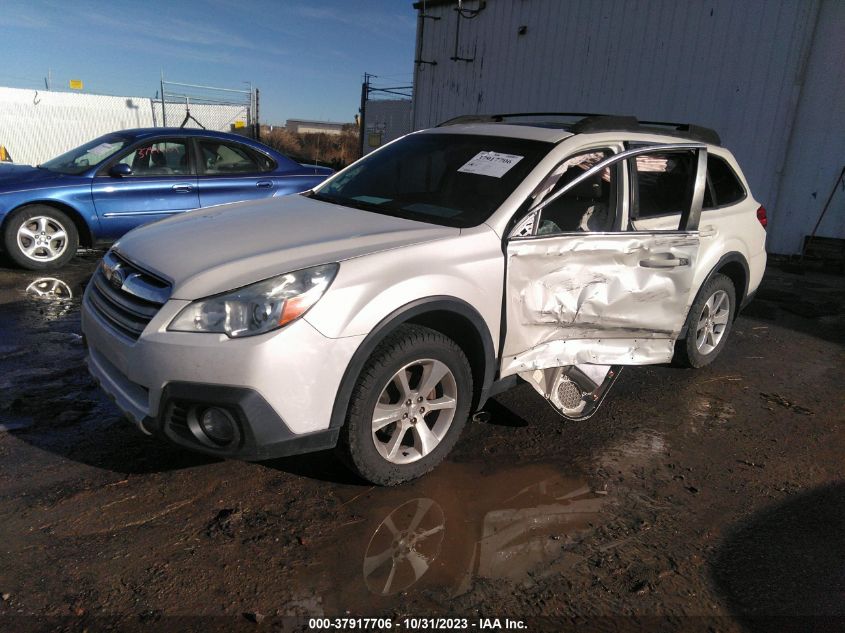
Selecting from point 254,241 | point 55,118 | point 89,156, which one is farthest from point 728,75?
point 55,118

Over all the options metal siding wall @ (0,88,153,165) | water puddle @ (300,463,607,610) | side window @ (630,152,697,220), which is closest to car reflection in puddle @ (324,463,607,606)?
water puddle @ (300,463,607,610)

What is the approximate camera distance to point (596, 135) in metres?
3.59

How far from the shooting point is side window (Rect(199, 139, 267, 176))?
23.7 feet

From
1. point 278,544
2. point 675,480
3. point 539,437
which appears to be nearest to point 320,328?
point 278,544

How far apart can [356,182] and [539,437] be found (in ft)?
6.24

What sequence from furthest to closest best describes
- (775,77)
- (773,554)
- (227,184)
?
(775,77) < (227,184) < (773,554)

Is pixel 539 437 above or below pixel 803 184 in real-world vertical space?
below

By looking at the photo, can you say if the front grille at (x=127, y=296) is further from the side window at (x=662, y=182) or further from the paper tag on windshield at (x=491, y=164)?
the side window at (x=662, y=182)

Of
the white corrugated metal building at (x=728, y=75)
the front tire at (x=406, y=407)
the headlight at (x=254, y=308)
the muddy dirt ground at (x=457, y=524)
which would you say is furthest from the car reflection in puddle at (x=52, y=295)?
the white corrugated metal building at (x=728, y=75)

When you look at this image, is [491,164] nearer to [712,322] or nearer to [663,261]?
[663,261]

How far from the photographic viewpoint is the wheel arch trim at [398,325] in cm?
255

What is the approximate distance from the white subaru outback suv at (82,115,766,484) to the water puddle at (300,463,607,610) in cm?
17

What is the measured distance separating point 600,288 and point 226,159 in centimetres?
532

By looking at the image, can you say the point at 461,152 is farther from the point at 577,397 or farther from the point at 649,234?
the point at 577,397
